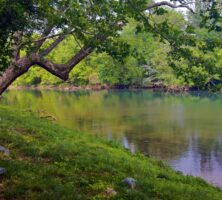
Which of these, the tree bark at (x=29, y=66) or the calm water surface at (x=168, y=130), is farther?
the calm water surface at (x=168, y=130)

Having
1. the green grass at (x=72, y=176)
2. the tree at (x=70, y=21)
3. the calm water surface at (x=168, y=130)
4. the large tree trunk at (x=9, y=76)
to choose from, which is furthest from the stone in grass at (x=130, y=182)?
the calm water surface at (x=168, y=130)

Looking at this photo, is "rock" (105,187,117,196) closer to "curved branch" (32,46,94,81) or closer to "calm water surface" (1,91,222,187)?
"curved branch" (32,46,94,81)

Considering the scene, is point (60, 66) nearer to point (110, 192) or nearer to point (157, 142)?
point (110, 192)

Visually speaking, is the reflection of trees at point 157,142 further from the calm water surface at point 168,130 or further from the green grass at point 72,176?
the green grass at point 72,176

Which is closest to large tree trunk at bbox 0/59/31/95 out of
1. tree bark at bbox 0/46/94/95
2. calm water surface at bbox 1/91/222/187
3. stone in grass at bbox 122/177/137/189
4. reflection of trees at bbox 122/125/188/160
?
tree bark at bbox 0/46/94/95

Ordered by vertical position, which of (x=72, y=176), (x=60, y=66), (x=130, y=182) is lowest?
(x=130, y=182)

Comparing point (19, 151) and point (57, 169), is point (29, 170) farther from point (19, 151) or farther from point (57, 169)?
point (19, 151)

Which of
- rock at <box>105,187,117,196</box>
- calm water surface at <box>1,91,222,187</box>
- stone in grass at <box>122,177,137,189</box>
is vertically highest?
rock at <box>105,187,117,196</box>

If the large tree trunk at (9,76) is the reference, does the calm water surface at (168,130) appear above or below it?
below

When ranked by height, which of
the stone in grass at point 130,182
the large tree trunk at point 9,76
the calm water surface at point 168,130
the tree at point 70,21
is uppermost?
the tree at point 70,21

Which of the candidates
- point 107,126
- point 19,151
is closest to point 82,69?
point 107,126

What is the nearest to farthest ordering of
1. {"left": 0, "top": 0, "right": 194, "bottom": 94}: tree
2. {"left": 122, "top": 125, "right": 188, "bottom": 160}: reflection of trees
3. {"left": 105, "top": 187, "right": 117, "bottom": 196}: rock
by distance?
{"left": 0, "top": 0, "right": 194, "bottom": 94}: tree
{"left": 105, "top": 187, "right": 117, "bottom": 196}: rock
{"left": 122, "top": 125, "right": 188, "bottom": 160}: reflection of trees

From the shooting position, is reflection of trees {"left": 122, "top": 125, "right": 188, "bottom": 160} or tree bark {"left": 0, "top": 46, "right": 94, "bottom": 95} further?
reflection of trees {"left": 122, "top": 125, "right": 188, "bottom": 160}

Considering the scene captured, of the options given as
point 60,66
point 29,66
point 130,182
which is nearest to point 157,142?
point 60,66
